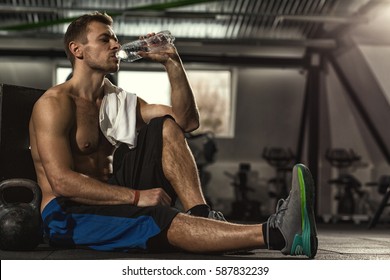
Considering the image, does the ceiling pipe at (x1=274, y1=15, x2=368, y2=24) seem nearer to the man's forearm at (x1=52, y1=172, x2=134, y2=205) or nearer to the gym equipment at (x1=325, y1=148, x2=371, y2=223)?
the gym equipment at (x1=325, y1=148, x2=371, y2=223)

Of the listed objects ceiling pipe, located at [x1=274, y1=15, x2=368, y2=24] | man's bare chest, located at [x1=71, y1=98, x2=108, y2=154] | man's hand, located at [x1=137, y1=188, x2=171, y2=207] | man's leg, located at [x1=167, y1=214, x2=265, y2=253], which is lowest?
man's leg, located at [x1=167, y1=214, x2=265, y2=253]

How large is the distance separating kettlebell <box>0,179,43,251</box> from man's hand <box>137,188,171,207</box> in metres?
0.44

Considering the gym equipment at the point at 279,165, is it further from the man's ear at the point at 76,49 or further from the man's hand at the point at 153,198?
the man's hand at the point at 153,198

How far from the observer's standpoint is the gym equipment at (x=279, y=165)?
8844 millimetres

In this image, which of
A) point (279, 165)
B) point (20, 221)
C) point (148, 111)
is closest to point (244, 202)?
point (279, 165)

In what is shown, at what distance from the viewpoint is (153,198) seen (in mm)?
2395

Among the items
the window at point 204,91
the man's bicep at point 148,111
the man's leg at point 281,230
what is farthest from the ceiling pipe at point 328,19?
the man's leg at point 281,230

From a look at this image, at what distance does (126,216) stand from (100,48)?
0.74m

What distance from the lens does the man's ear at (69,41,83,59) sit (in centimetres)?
267

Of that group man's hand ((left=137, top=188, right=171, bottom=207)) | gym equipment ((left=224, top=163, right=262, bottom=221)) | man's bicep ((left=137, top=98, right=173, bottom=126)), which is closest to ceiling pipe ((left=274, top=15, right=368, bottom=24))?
gym equipment ((left=224, top=163, right=262, bottom=221))

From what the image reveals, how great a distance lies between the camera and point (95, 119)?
2686 millimetres
